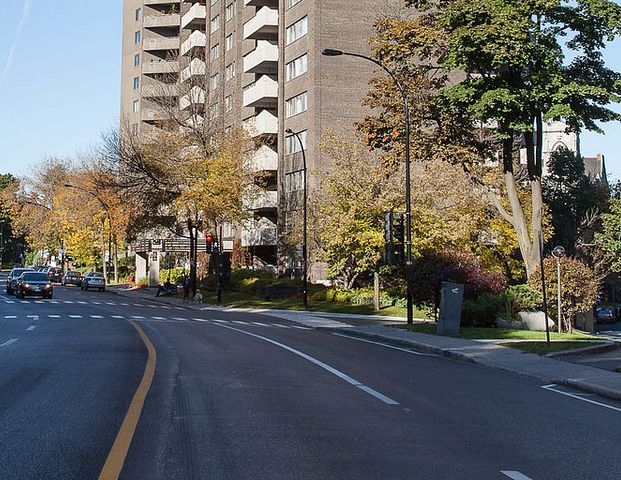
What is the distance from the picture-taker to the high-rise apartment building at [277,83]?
54.7 metres

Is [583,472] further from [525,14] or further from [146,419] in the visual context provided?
[525,14]

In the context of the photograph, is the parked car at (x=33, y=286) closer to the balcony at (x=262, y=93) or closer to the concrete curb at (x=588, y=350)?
the balcony at (x=262, y=93)

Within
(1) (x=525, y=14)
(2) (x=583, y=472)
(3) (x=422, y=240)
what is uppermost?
(1) (x=525, y=14)

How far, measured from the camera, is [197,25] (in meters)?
80.2

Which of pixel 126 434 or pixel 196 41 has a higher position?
pixel 196 41

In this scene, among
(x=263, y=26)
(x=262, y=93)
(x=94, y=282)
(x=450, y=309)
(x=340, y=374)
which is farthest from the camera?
(x=94, y=282)

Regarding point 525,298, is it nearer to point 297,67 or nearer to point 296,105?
point 296,105

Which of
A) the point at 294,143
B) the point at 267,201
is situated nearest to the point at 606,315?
the point at 267,201

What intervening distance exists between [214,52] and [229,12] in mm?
4354

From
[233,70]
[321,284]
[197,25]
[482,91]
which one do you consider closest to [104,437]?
[482,91]

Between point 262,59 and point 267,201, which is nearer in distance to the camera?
point 267,201

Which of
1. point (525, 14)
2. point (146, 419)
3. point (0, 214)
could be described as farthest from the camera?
point (0, 214)

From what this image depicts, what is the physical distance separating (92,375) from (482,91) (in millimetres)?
20712

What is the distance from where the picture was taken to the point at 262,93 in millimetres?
59750
